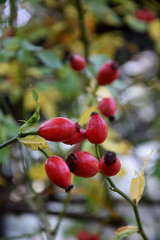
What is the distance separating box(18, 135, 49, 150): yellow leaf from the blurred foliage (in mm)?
263

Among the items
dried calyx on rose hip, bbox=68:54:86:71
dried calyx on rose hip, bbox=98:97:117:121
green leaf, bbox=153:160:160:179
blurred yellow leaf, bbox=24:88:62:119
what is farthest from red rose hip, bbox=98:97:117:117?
blurred yellow leaf, bbox=24:88:62:119

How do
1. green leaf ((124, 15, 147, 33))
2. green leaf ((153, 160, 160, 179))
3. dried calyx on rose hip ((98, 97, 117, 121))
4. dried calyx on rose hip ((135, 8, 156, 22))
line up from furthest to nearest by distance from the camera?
dried calyx on rose hip ((135, 8, 156, 22)) → green leaf ((124, 15, 147, 33)) → green leaf ((153, 160, 160, 179)) → dried calyx on rose hip ((98, 97, 117, 121))

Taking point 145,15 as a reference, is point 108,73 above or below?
below

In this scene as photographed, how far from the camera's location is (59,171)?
50 centimetres

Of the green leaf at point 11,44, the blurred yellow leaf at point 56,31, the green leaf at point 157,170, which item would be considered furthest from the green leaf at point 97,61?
the blurred yellow leaf at point 56,31

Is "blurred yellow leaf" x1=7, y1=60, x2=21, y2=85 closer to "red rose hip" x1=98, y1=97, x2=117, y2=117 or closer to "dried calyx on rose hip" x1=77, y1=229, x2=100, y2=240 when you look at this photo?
"red rose hip" x1=98, y1=97, x2=117, y2=117

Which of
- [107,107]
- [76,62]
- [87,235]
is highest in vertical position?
[76,62]

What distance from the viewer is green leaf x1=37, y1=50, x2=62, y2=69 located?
0.99 meters

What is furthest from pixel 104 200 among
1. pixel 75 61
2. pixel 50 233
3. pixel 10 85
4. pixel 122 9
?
pixel 122 9

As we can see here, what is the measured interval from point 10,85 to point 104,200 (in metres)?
0.76

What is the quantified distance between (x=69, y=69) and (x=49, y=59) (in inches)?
17.6

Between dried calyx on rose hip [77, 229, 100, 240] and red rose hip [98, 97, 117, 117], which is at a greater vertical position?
red rose hip [98, 97, 117, 117]

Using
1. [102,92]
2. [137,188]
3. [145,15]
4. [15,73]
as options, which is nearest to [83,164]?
[137,188]

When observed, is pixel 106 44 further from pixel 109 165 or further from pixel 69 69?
pixel 109 165
